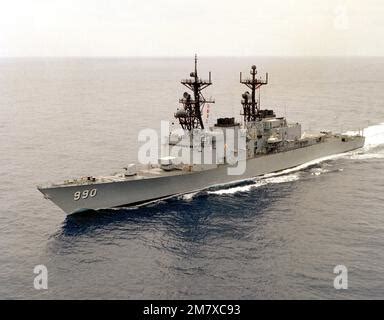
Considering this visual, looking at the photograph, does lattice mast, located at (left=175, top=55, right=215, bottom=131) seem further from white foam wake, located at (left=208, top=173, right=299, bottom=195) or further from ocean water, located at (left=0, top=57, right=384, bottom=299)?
ocean water, located at (left=0, top=57, right=384, bottom=299)

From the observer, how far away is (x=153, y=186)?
4634 centimetres

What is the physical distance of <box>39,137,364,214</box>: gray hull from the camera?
1656 inches

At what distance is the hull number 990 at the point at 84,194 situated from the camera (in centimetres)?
4231

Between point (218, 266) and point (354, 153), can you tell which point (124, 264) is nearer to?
point (218, 266)

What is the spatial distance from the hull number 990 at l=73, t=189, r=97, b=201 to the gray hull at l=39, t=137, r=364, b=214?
8.0 inches

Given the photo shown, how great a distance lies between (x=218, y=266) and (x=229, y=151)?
884 inches

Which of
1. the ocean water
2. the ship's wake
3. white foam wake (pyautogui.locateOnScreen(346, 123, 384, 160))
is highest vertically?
white foam wake (pyautogui.locateOnScreen(346, 123, 384, 160))

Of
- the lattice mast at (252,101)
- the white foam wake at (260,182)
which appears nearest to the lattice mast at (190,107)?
the white foam wake at (260,182)

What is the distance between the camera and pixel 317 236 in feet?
123

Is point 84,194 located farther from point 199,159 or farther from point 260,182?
point 260,182

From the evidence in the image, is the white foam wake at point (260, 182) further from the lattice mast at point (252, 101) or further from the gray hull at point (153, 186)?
the lattice mast at point (252, 101)

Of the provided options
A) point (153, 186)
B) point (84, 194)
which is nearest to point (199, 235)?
point (153, 186)

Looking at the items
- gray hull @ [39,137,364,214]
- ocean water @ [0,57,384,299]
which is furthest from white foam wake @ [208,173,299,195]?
Answer: gray hull @ [39,137,364,214]
